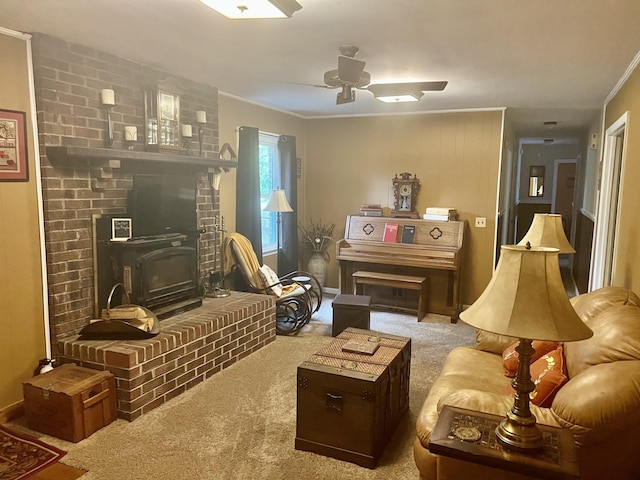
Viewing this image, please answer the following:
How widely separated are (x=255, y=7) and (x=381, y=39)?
37.9 inches

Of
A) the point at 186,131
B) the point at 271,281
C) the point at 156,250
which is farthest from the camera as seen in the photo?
the point at 271,281

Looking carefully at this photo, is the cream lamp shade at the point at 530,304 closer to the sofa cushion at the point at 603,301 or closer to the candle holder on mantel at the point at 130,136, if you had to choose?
the sofa cushion at the point at 603,301

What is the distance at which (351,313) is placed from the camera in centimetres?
427

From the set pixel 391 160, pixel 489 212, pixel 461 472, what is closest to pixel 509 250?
pixel 461 472

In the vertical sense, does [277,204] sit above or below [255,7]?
below

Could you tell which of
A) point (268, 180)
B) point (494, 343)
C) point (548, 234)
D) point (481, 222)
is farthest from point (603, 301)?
point (268, 180)

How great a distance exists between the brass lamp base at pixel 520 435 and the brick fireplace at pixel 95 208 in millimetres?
2176

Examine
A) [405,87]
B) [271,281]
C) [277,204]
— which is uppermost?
[405,87]

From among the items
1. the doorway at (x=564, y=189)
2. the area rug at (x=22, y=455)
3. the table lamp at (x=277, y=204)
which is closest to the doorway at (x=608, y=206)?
the table lamp at (x=277, y=204)

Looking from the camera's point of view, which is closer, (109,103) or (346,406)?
(346,406)

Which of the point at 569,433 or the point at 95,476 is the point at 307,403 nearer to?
the point at 95,476

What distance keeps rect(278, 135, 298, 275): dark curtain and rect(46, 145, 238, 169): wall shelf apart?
A: 1.58m

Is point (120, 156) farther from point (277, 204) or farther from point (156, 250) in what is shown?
point (277, 204)

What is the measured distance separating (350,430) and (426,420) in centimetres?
Answer: 58
